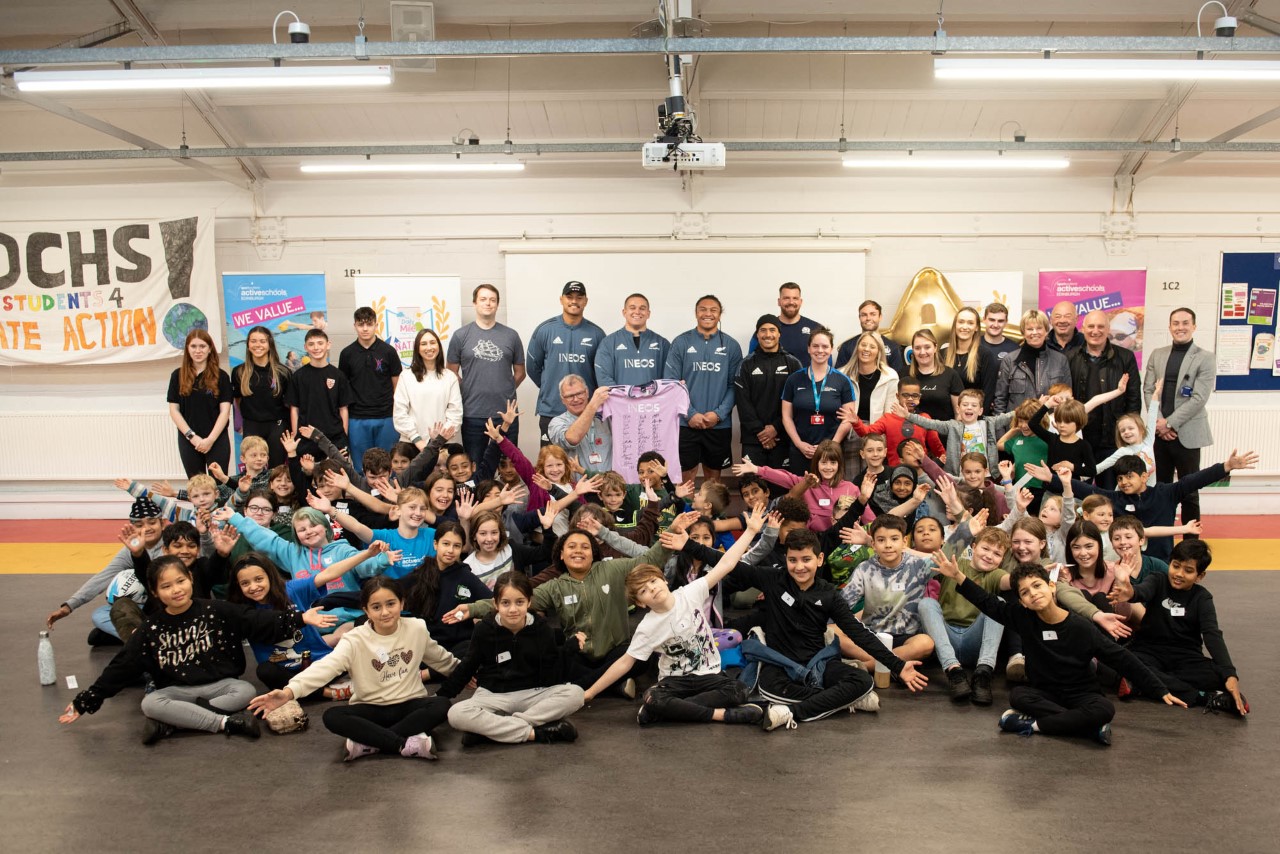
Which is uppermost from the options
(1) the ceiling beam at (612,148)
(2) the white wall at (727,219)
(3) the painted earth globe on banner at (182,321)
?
(1) the ceiling beam at (612,148)

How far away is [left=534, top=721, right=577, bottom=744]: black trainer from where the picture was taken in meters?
4.50

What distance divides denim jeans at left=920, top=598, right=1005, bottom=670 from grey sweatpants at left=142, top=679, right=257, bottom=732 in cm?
363

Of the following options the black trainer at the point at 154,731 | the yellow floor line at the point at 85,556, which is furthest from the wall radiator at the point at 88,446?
the black trainer at the point at 154,731

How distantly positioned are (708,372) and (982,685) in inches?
151

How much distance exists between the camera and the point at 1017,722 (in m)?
4.49

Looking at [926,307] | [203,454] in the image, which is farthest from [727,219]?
[203,454]

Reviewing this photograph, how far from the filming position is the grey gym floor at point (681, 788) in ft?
11.8

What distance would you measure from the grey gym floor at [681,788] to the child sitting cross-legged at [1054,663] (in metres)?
0.13

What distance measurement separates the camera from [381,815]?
3.81 m

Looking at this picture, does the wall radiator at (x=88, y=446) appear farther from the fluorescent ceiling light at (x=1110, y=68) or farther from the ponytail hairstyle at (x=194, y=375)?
the fluorescent ceiling light at (x=1110, y=68)

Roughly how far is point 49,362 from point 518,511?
254 inches

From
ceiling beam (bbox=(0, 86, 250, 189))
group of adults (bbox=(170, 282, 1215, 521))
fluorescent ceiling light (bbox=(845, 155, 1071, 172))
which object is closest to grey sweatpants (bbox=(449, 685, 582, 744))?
group of adults (bbox=(170, 282, 1215, 521))

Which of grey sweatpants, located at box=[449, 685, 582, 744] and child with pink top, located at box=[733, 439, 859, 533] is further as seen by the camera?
child with pink top, located at box=[733, 439, 859, 533]

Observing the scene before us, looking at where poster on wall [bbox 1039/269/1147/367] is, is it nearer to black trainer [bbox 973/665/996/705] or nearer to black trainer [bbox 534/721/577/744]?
black trainer [bbox 973/665/996/705]
